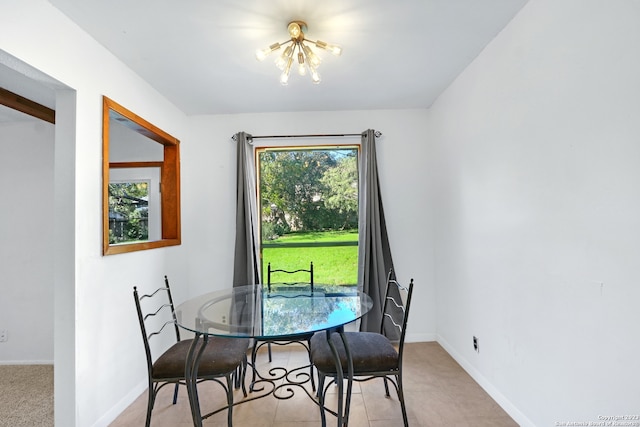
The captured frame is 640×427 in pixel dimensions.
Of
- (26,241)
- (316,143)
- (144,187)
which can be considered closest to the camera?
(26,241)

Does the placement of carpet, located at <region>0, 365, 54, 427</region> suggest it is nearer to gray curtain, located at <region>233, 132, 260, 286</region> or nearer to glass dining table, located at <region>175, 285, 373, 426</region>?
glass dining table, located at <region>175, 285, 373, 426</region>

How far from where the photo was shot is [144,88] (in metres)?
2.49

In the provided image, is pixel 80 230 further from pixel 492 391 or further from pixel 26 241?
pixel 492 391

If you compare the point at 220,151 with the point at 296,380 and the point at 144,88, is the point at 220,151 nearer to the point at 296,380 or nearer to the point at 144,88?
the point at 144,88

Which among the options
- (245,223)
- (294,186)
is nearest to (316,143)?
(294,186)

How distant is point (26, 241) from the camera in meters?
2.86

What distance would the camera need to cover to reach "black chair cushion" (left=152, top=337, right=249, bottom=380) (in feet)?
5.67

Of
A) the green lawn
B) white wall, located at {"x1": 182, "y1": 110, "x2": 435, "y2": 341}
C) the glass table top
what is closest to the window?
the green lawn

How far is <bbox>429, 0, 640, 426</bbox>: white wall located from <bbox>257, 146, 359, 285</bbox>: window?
1266mm

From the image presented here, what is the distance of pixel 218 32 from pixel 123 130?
1.99m

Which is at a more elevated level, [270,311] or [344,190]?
[344,190]

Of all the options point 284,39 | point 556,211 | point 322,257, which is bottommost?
point 322,257

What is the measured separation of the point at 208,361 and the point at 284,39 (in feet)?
6.80

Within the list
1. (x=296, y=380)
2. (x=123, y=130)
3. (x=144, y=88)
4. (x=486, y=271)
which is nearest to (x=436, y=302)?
(x=486, y=271)
